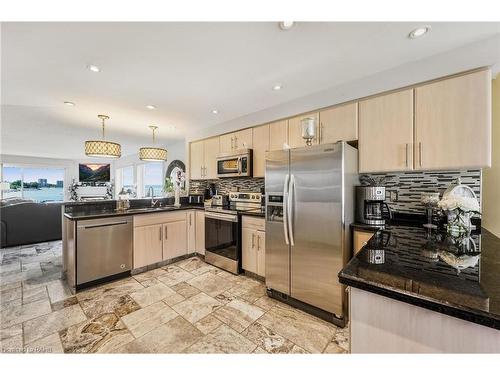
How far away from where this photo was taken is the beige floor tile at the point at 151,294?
7.40 feet

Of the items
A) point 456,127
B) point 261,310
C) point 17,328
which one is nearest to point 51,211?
point 17,328

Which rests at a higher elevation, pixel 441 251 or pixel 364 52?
pixel 364 52

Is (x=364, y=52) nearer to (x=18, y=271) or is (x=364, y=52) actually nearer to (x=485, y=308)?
(x=485, y=308)

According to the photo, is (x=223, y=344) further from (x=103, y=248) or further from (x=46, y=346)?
(x=103, y=248)

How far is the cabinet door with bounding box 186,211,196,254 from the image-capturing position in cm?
363

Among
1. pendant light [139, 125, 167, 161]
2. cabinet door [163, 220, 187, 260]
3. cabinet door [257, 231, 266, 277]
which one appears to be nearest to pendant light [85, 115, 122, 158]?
pendant light [139, 125, 167, 161]

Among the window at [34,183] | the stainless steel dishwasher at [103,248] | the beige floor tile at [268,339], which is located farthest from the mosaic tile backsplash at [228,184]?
the window at [34,183]

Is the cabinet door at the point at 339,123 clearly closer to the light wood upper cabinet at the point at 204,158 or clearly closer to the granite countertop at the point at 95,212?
the light wood upper cabinet at the point at 204,158

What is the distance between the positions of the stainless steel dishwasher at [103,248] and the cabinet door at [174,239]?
52 cm

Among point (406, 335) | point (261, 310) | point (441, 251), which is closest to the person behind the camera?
point (406, 335)

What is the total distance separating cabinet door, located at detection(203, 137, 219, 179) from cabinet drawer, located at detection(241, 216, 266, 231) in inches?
51.2

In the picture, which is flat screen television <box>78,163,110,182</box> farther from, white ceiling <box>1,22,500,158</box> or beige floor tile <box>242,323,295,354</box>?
beige floor tile <box>242,323,295,354</box>
